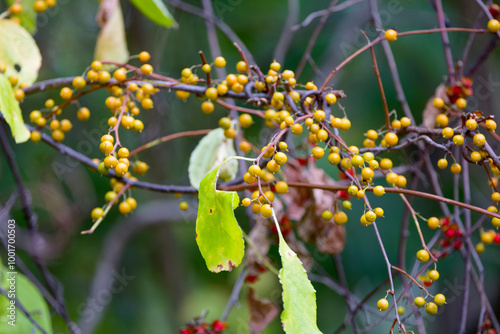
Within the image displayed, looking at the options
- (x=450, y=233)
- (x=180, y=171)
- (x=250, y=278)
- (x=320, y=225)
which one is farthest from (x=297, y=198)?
(x=180, y=171)

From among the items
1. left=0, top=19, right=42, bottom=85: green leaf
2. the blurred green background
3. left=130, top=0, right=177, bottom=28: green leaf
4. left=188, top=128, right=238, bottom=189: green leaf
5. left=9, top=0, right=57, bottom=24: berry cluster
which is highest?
left=130, top=0, right=177, bottom=28: green leaf

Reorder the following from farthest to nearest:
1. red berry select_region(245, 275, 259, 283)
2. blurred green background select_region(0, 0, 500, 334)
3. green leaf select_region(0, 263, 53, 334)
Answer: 1. blurred green background select_region(0, 0, 500, 334)
2. red berry select_region(245, 275, 259, 283)
3. green leaf select_region(0, 263, 53, 334)

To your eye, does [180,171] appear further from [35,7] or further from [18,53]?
[18,53]

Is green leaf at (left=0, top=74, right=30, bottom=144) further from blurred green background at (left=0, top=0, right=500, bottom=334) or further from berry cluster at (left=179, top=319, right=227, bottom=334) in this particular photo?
blurred green background at (left=0, top=0, right=500, bottom=334)

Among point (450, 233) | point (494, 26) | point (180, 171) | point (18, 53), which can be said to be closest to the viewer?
point (494, 26)

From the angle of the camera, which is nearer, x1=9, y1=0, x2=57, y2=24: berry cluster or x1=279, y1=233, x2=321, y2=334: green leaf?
x1=279, y1=233, x2=321, y2=334: green leaf

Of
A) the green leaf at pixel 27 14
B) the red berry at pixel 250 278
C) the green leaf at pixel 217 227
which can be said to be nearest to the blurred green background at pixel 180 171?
the red berry at pixel 250 278

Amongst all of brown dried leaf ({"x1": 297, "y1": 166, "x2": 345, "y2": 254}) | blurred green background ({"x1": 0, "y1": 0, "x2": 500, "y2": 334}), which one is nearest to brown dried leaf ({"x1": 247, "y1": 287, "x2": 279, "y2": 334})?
brown dried leaf ({"x1": 297, "y1": 166, "x2": 345, "y2": 254})
